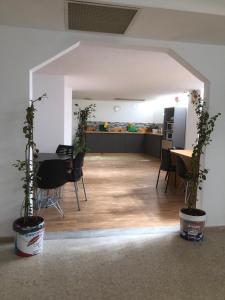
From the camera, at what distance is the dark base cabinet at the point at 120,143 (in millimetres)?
10102

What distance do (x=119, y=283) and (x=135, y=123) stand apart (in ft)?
30.4

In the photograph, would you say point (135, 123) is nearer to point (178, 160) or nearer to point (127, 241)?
point (178, 160)

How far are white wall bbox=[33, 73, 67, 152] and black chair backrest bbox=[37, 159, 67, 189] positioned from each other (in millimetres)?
2051

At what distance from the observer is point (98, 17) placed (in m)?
2.37

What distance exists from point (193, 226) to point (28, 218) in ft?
6.11

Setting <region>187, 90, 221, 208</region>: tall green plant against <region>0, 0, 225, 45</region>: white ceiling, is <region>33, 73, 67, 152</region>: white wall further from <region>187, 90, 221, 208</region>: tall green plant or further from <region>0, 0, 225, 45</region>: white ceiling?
<region>187, 90, 221, 208</region>: tall green plant

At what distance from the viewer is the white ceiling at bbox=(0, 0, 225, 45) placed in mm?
2127

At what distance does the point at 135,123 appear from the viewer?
11117mm

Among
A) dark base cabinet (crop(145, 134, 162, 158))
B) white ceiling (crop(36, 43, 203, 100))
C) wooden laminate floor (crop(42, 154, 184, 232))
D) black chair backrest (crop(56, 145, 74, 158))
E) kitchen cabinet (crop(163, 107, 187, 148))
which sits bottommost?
wooden laminate floor (crop(42, 154, 184, 232))

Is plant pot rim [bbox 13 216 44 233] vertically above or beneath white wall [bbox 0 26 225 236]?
beneath

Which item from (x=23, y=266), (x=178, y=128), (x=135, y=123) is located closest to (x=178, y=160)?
(x=23, y=266)

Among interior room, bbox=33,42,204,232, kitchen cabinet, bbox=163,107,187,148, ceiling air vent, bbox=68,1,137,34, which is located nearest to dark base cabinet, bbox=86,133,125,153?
interior room, bbox=33,42,204,232

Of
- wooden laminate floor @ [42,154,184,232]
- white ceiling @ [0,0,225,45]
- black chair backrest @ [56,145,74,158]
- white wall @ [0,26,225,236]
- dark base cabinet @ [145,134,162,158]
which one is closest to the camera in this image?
white ceiling @ [0,0,225,45]

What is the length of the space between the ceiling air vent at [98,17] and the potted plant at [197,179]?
1.31 meters
